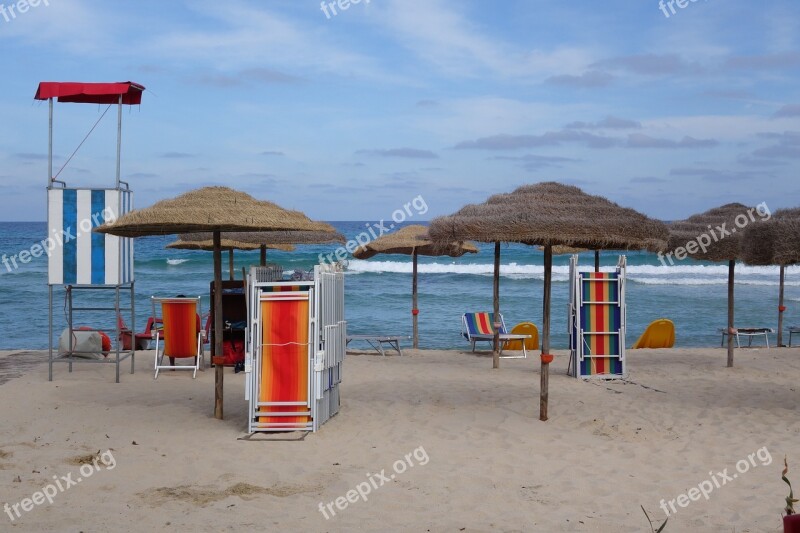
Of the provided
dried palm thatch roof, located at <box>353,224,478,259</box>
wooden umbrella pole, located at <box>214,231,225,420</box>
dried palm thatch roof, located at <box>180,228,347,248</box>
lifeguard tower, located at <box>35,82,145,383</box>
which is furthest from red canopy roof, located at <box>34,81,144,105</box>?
dried palm thatch roof, located at <box>353,224,478,259</box>

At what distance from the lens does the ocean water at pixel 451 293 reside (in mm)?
21031

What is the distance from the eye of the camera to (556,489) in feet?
18.1

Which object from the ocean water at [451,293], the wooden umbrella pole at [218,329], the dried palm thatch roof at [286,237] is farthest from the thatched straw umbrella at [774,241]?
the ocean water at [451,293]

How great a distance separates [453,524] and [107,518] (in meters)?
2.02

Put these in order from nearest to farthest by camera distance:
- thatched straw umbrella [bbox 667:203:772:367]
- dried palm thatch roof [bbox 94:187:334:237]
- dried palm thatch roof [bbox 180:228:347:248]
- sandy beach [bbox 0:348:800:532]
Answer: sandy beach [bbox 0:348:800:532] < dried palm thatch roof [bbox 94:187:334:237] < thatched straw umbrella [bbox 667:203:772:367] < dried palm thatch roof [bbox 180:228:347:248]

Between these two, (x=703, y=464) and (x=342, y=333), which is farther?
(x=342, y=333)

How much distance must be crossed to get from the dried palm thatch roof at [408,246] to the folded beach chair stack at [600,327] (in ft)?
9.65

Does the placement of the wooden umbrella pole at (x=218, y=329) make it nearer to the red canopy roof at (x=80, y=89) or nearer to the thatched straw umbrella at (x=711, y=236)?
the red canopy roof at (x=80, y=89)

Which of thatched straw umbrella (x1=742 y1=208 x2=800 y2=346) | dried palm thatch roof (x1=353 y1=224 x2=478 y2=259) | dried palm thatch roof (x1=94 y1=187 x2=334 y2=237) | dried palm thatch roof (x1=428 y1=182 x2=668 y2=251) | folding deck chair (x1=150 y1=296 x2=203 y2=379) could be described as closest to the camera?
dried palm thatch roof (x1=94 y1=187 x2=334 y2=237)

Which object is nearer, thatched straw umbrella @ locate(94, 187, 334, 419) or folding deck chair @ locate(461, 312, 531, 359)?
thatched straw umbrella @ locate(94, 187, 334, 419)

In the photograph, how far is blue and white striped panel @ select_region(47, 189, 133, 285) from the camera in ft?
Result: 31.2

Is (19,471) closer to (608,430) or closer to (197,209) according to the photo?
(197,209)

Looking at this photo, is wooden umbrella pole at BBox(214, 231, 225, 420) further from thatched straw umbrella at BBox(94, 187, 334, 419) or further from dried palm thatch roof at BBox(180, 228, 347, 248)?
dried palm thatch roof at BBox(180, 228, 347, 248)

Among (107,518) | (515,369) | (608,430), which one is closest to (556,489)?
(608,430)
